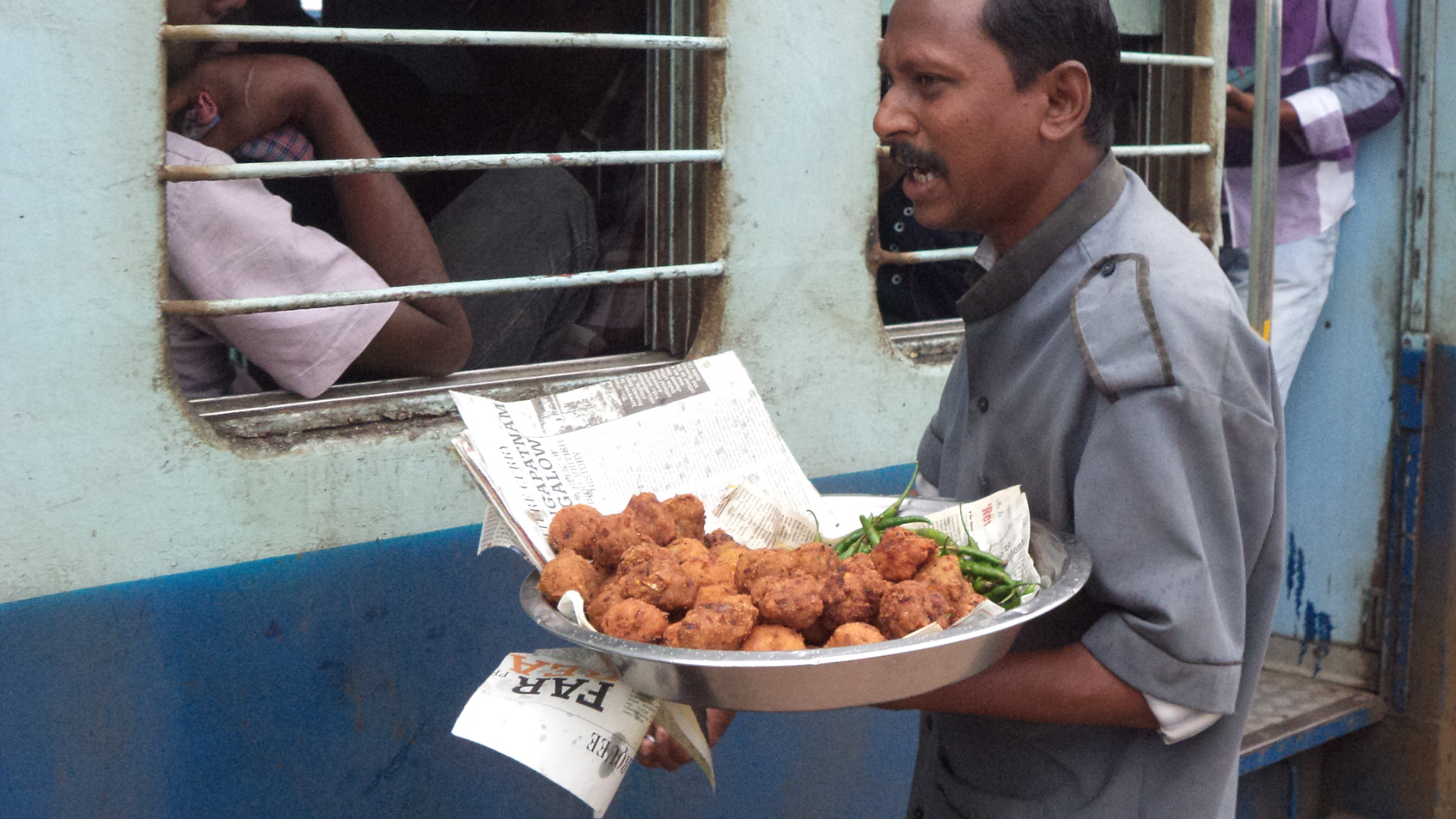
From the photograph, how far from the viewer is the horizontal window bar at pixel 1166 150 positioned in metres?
2.86

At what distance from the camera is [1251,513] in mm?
1442

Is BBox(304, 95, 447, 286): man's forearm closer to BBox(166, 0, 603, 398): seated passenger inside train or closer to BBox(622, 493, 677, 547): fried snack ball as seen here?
BBox(166, 0, 603, 398): seated passenger inside train

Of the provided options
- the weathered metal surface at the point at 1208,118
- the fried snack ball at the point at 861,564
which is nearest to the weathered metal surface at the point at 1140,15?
the weathered metal surface at the point at 1208,118

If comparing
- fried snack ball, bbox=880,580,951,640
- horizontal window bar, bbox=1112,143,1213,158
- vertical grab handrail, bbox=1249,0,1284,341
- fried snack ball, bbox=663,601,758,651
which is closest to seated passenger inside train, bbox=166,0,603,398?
fried snack ball, bbox=663,601,758,651

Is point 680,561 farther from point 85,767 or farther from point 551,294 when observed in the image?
point 551,294

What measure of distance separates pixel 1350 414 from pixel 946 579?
107 inches

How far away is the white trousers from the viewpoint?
140 inches

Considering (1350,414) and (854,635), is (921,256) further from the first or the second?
(1350,414)

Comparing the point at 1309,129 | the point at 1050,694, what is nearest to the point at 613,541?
the point at 1050,694

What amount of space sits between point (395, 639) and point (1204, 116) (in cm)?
219

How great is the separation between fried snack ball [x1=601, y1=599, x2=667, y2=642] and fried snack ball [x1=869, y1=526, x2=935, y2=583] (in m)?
0.26

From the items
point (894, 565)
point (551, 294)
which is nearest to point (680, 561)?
point (894, 565)

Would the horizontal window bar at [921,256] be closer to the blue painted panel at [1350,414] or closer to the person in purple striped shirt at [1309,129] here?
the person in purple striped shirt at [1309,129]

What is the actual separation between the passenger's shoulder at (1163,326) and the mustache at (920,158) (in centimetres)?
23
